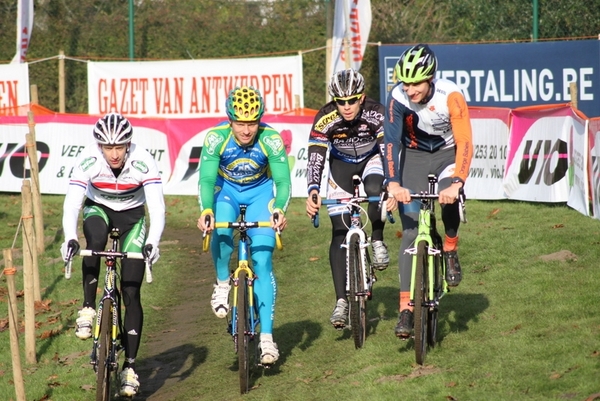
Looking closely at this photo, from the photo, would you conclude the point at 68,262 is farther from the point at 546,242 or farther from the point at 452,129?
the point at 546,242

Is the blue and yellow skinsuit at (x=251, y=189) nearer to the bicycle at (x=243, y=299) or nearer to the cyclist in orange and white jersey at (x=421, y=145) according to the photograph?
the bicycle at (x=243, y=299)

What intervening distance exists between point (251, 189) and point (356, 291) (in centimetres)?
128

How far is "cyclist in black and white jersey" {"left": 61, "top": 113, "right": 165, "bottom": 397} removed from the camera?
7859 mm

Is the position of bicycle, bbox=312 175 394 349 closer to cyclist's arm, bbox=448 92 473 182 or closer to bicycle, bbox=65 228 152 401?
cyclist's arm, bbox=448 92 473 182

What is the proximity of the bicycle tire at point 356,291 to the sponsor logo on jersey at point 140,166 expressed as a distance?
1940 mm

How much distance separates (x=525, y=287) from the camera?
10438 mm

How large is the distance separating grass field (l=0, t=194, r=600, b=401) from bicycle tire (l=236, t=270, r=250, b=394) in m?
0.15

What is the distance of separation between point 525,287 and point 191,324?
3.66m

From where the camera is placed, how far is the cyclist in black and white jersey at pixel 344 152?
906 centimetres

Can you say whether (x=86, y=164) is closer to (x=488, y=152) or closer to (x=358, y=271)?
(x=358, y=271)

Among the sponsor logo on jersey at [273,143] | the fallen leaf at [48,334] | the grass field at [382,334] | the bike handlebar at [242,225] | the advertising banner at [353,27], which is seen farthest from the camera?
the advertising banner at [353,27]

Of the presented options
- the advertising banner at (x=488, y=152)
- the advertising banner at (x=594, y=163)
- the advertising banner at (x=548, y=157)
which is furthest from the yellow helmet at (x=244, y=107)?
the advertising banner at (x=488, y=152)

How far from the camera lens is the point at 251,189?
8.67 m

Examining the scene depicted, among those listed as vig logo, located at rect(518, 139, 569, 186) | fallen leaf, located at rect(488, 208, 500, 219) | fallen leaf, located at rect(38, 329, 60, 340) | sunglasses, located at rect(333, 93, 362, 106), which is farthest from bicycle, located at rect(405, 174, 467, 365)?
vig logo, located at rect(518, 139, 569, 186)
